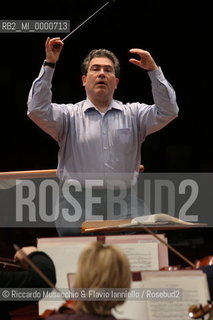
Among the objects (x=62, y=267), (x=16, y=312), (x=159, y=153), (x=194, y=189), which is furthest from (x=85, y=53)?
(x=62, y=267)

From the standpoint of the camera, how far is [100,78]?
10.3 ft

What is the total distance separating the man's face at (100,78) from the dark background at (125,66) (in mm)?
1771

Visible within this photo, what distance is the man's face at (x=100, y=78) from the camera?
10.3ft

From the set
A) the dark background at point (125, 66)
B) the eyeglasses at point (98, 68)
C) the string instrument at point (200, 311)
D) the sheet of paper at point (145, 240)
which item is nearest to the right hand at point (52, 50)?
the eyeglasses at point (98, 68)

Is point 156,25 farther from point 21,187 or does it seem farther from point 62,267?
point 62,267

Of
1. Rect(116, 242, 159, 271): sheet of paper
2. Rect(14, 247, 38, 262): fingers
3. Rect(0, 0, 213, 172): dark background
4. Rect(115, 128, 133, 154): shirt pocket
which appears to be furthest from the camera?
Rect(0, 0, 213, 172): dark background

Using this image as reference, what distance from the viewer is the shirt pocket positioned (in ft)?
10.2

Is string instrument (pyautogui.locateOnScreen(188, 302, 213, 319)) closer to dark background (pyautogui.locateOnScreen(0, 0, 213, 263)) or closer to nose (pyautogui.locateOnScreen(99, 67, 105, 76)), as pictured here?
nose (pyautogui.locateOnScreen(99, 67, 105, 76))

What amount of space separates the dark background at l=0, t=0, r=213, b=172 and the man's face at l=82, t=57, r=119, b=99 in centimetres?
177

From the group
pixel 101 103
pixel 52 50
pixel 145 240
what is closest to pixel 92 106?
pixel 101 103

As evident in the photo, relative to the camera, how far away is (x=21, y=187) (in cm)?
368

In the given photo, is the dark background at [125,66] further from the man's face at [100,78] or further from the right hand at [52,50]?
the right hand at [52,50]

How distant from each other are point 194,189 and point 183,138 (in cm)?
56

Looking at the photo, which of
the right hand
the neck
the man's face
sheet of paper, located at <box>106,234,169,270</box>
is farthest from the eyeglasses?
sheet of paper, located at <box>106,234,169,270</box>
